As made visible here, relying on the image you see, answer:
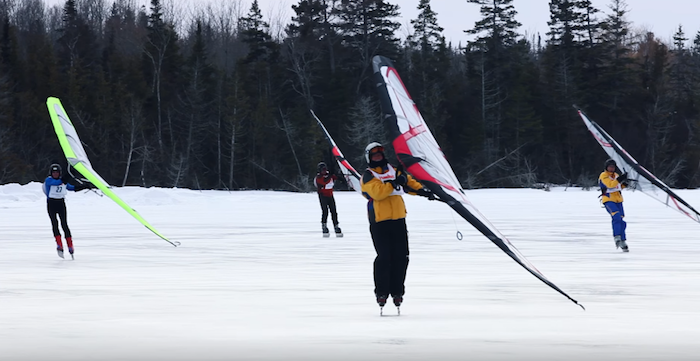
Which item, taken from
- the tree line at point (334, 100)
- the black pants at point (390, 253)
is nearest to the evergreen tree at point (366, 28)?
the tree line at point (334, 100)

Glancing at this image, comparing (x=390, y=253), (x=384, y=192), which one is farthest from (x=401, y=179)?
(x=390, y=253)

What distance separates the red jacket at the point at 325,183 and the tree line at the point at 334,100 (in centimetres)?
3357

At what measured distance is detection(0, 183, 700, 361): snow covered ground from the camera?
6.59 m

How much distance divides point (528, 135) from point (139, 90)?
25.2 meters

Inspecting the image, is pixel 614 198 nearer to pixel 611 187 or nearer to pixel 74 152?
pixel 611 187

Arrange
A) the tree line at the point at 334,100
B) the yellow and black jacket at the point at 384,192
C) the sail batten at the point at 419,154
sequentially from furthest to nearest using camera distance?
the tree line at the point at 334,100
the yellow and black jacket at the point at 384,192
the sail batten at the point at 419,154

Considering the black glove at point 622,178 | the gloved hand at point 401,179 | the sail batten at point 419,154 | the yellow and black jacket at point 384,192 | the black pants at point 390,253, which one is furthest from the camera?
the black glove at point 622,178

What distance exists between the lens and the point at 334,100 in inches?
2302

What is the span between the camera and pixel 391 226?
7.66m

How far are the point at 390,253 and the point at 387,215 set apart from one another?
1.21 feet

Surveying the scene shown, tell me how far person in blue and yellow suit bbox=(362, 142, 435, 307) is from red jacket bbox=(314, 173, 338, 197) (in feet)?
32.5

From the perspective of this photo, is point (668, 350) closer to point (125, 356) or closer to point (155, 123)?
point (125, 356)

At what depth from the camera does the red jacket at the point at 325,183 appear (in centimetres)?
1781

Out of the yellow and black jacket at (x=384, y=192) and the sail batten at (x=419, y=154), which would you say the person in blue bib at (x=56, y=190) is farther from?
the sail batten at (x=419, y=154)
